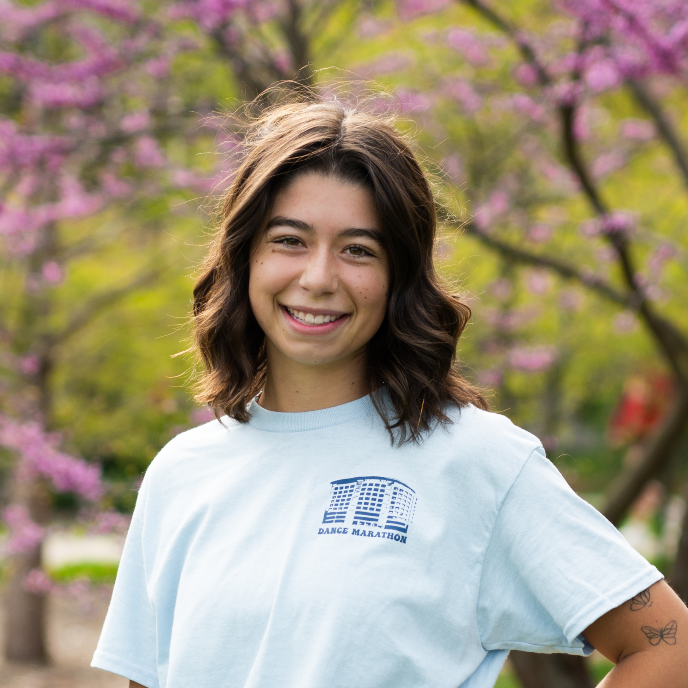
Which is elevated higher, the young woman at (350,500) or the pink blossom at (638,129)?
the pink blossom at (638,129)

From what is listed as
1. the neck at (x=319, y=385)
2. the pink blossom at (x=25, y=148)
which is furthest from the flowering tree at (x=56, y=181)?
the neck at (x=319, y=385)

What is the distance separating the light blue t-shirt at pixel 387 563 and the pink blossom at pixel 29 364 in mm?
6029

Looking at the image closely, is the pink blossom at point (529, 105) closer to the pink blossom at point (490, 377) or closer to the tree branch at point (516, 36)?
the tree branch at point (516, 36)

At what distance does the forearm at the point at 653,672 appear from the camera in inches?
52.3

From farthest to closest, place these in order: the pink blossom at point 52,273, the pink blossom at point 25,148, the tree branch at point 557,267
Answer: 1. the pink blossom at point 52,273
2. the pink blossom at point 25,148
3. the tree branch at point 557,267

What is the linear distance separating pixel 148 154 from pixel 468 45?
221 centimetres

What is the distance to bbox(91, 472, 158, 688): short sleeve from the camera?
1699mm

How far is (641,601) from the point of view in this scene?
1.35 meters

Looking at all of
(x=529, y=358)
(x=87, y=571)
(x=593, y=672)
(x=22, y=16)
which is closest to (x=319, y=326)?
(x=529, y=358)

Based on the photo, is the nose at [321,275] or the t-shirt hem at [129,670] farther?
the t-shirt hem at [129,670]

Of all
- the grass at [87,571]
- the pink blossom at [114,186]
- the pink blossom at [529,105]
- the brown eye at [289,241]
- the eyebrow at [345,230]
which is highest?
the pink blossom at [529,105]

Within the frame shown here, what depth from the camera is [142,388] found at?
315 inches

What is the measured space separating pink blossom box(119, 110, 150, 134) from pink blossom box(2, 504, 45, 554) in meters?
3.10

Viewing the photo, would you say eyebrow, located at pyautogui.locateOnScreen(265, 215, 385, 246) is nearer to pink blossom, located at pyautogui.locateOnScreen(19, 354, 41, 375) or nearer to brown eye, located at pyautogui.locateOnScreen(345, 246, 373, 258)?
brown eye, located at pyautogui.locateOnScreen(345, 246, 373, 258)
